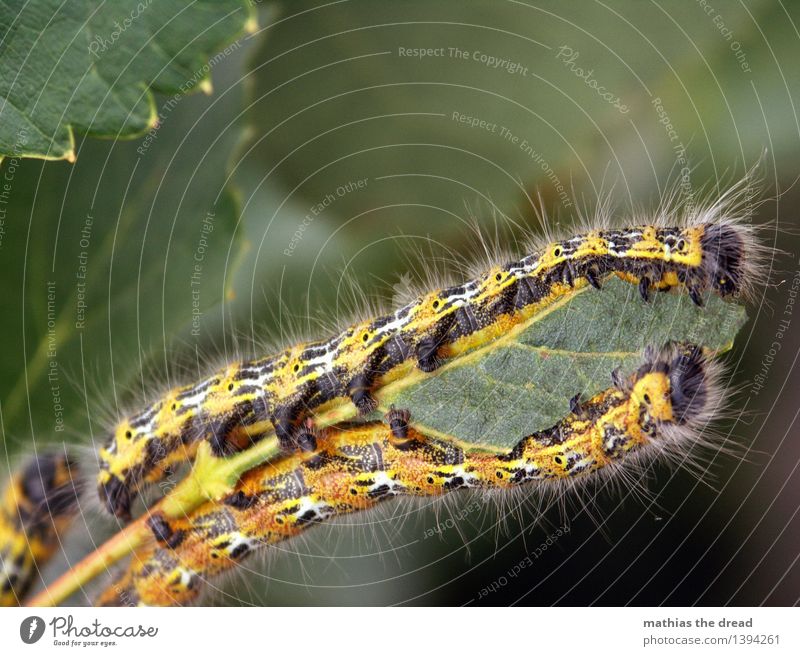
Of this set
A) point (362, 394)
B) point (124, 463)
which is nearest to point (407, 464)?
point (362, 394)

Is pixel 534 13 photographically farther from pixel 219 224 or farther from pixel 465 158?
pixel 219 224

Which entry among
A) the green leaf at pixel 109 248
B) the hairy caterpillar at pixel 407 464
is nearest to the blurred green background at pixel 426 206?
the green leaf at pixel 109 248

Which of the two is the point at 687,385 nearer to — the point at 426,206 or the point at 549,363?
the point at 549,363

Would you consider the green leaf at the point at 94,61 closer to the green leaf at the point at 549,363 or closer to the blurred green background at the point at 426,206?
the blurred green background at the point at 426,206

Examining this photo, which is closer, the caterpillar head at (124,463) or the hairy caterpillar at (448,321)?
the hairy caterpillar at (448,321)

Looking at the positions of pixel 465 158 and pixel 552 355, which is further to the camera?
pixel 465 158
